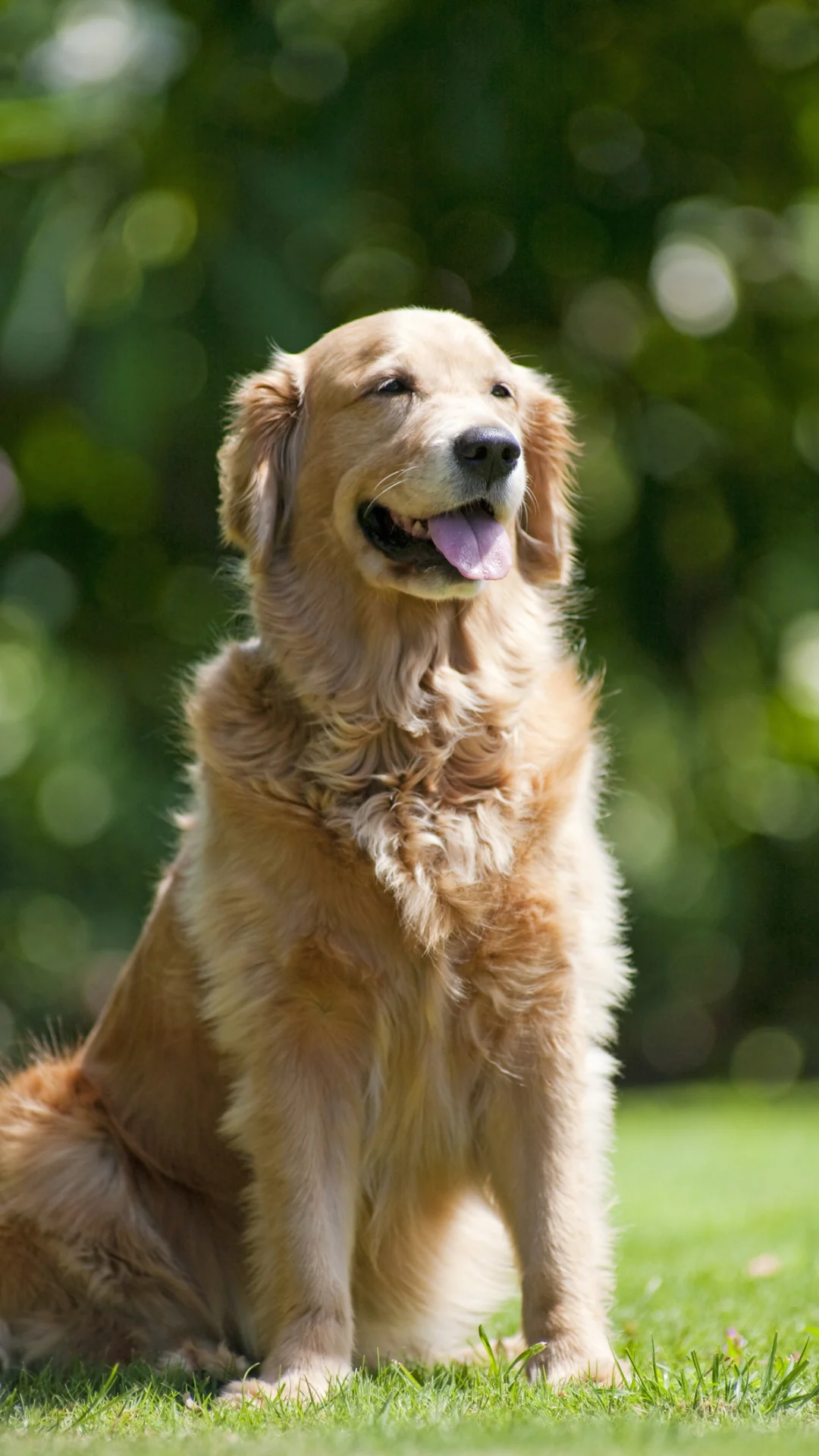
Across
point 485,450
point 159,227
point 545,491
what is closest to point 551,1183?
point 485,450

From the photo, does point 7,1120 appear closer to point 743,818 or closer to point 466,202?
point 466,202

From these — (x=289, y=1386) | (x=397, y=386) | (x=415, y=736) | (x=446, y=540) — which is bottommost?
(x=289, y=1386)

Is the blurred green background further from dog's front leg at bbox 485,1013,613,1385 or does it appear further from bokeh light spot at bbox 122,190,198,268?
dog's front leg at bbox 485,1013,613,1385

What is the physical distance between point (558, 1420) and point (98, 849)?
7056 millimetres

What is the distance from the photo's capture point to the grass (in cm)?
240

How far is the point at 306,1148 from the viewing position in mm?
3223

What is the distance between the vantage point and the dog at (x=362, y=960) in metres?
3.24

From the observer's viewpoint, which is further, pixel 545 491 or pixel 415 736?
pixel 545 491

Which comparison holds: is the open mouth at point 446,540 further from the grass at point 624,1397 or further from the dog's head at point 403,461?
the grass at point 624,1397

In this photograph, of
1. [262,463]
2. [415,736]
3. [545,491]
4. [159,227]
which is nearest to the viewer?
[415,736]

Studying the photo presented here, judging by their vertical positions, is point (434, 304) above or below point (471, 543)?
above

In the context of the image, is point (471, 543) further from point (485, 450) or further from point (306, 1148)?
point (306, 1148)

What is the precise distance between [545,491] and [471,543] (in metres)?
0.52

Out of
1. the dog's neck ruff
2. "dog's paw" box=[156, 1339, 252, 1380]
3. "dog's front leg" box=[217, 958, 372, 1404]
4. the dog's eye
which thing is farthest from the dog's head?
"dog's paw" box=[156, 1339, 252, 1380]
